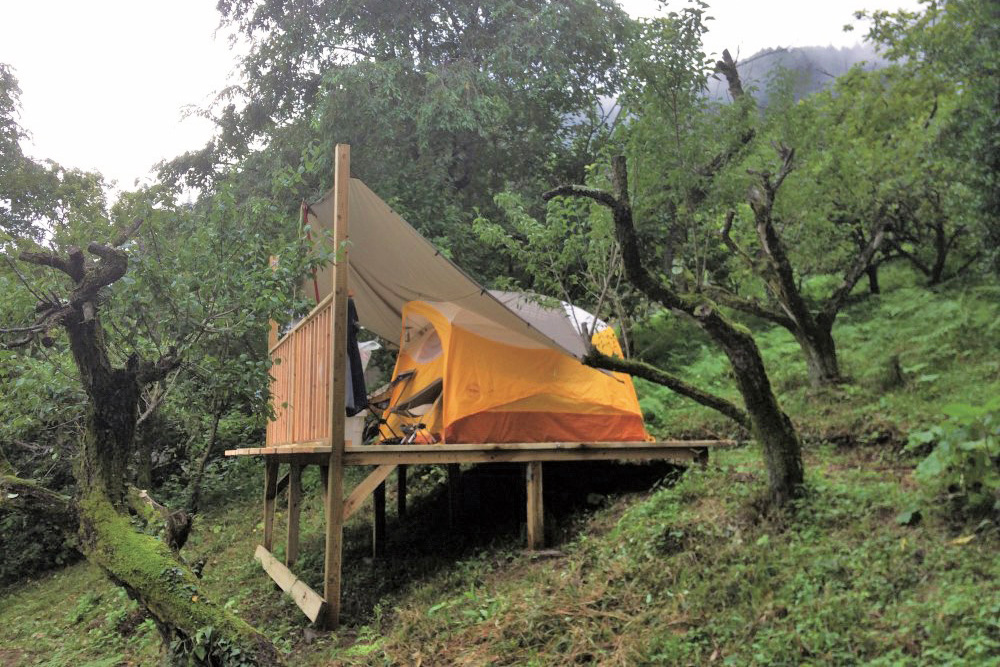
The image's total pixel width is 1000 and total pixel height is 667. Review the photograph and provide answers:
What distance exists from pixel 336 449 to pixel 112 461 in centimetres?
144

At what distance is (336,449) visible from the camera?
5.11 metres

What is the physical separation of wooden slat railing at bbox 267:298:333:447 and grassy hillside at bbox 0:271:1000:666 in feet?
4.50

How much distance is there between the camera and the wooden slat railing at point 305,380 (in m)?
5.45

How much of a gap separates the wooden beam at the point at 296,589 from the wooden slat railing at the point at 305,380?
3.63 ft

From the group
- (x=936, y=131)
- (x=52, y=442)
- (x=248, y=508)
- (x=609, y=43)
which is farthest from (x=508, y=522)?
(x=609, y=43)

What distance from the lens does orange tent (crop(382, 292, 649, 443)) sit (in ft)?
20.6

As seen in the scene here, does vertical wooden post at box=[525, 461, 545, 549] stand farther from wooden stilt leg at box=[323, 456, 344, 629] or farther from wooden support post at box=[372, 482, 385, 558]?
wooden support post at box=[372, 482, 385, 558]

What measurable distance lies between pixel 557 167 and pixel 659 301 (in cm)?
769

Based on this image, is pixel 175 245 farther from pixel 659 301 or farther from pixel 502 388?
pixel 659 301

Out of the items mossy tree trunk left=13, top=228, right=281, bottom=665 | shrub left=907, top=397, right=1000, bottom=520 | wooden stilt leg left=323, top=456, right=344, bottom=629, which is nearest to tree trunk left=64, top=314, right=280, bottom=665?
mossy tree trunk left=13, top=228, right=281, bottom=665

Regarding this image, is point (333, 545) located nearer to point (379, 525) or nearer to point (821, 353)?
point (379, 525)

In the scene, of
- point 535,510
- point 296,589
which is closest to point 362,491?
point 296,589

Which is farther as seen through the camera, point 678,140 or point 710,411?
point 710,411

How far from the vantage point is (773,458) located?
4.28m
